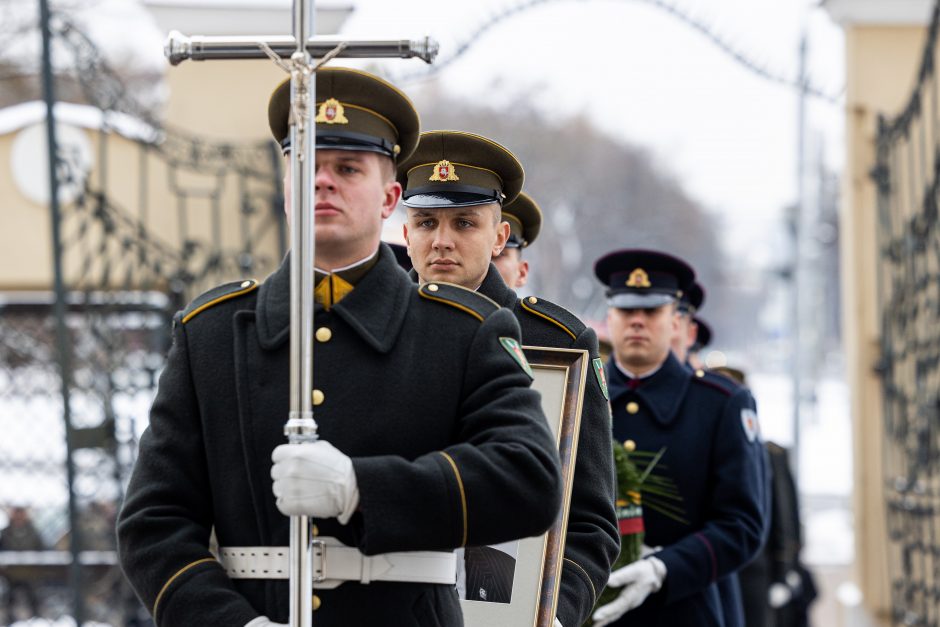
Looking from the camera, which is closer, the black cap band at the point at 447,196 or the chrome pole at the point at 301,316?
the chrome pole at the point at 301,316

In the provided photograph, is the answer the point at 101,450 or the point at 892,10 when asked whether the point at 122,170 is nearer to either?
the point at 101,450

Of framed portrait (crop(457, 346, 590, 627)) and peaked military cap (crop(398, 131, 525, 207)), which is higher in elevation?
peaked military cap (crop(398, 131, 525, 207))

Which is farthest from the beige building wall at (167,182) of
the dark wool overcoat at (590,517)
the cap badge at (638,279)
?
the dark wool overcoat at (590,517)

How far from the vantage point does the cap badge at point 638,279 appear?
5.44m

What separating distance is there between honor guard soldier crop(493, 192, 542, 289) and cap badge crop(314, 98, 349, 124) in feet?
5.98

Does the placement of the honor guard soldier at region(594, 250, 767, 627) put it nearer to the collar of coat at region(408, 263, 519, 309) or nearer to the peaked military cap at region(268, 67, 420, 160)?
the collar of coat at region(408, 263, 519, 309)

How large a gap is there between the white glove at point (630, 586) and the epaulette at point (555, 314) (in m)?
1.05

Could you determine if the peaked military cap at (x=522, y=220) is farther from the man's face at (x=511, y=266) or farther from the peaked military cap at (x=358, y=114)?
the peaked military cap at (x=358, y=114)

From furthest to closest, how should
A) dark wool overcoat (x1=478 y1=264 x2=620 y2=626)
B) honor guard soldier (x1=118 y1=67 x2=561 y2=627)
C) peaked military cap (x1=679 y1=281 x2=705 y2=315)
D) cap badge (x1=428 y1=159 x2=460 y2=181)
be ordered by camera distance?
peaked military cap (x1=679 y1=281 x2=705 y2=315), cap badge (x1=428 y1=159 x2=460 y2=181), dark wool overcoat (x1=478 y1=264 x2=620 y2=626), honor guard soldier (x1=118 y1=67 x2=561 y2=627)

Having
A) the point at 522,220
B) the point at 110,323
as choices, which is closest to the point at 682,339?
the point at 522,220

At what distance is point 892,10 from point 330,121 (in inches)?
286

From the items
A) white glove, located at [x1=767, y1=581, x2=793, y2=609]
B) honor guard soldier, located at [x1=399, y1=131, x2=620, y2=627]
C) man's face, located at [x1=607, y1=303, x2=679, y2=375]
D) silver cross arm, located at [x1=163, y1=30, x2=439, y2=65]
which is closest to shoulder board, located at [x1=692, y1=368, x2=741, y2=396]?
man's face, located at [x1=607, y1=303, x2=679, y2=375]

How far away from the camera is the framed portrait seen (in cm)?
333

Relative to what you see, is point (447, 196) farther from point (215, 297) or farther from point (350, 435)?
point (350, 435)
